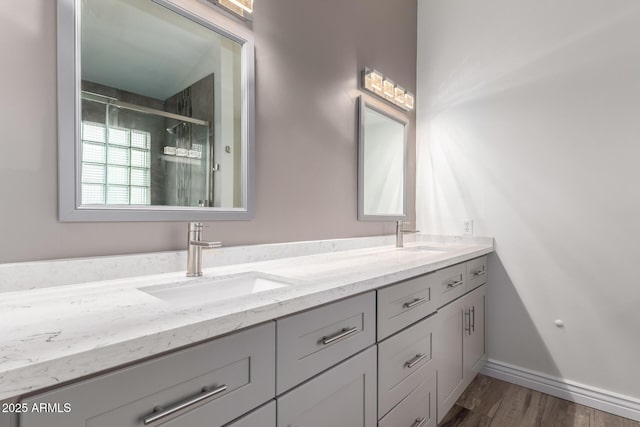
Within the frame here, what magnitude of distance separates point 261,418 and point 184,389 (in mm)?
204

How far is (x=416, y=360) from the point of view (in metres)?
1.24

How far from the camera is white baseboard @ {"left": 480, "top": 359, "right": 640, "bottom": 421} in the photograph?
1.63 meters

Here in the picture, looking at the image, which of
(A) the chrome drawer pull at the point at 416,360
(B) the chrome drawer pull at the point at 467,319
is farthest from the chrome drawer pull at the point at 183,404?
(B) the chrome drawer pull at the point at 467,319

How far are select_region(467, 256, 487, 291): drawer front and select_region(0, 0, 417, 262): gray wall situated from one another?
543mm

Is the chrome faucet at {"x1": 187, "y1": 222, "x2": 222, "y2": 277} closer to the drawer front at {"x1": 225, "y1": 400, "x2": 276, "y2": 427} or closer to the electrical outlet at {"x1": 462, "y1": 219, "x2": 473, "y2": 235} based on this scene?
the drawer front at {"x1": 225, "y1": 400, "x2": 276, "y2": 427}

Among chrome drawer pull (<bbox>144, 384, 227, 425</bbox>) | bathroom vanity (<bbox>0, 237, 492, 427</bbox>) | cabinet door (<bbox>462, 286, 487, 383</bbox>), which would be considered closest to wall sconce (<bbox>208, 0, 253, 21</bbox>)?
bathroom vanity (<bbox>0, 237, 492, 427</bbox>)

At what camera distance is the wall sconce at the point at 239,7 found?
1192 millimetres

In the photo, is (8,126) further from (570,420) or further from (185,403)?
(570,420)

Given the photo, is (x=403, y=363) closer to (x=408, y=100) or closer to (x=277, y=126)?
(x=277, y=126)

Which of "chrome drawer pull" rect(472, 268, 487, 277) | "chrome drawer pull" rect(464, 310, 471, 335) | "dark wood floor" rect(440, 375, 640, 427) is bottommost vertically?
"dark wood floor" rect(440, 375, 640, 427)

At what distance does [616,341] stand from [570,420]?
1.57ft

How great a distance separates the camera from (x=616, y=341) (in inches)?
65.7

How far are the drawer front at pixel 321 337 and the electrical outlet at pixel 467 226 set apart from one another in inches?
55.4

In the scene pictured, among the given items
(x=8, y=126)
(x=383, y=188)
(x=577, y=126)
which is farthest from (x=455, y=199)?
(x=8, y=126)
